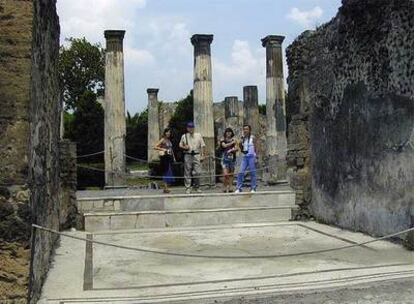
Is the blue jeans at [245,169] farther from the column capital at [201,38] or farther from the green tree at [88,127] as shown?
the green tree at [88,127]

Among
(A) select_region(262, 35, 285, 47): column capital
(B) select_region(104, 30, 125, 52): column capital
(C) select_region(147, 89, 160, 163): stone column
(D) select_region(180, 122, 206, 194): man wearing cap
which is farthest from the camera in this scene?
(C) select_region(147, 89, 160, 163): stone column

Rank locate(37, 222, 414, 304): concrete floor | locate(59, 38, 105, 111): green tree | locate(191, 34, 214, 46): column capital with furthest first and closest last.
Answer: locate(59, 38, 105, 111): green tree → locate(191, 34, 214, 46): column capital → locate(37, 222, 414, 304): concrete floor

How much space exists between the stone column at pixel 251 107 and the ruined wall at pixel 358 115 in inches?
553

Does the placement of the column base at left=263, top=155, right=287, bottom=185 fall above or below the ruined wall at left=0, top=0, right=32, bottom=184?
below

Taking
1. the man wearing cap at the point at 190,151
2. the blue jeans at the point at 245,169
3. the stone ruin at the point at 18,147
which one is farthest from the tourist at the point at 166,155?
the stone ruin at the point at 18,147

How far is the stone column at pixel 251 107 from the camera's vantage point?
23.8 metres

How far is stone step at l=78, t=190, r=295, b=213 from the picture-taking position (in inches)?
359

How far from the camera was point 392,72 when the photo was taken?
21.7ft

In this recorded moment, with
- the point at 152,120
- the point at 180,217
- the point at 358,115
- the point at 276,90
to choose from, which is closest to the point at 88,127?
the point at 152,120

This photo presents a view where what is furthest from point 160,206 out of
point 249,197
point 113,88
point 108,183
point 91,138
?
point 91,138

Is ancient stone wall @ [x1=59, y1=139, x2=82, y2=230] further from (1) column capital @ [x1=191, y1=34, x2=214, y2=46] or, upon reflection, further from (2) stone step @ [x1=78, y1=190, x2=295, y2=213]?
(1) column capital @ [x1=191, y1=34, x2=214, y2=46]

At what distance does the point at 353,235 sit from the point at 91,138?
2335cm

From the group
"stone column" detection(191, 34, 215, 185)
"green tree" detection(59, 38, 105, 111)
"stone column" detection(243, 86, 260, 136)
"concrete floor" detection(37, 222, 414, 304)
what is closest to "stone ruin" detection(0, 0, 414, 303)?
"concrete floor" detection(37, 222, 414, 304)

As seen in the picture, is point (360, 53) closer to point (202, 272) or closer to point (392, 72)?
point (392, 72)
